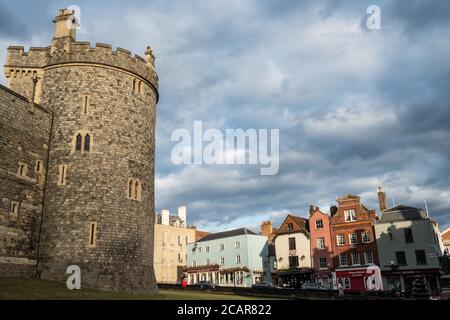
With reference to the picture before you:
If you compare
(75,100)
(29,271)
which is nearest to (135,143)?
(75,100)

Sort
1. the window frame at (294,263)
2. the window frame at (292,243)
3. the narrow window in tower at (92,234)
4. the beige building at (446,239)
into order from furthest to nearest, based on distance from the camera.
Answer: the beige building at (446,239)
the window frame at (292,243)
the window frame at (294,263)
the narrow window in tower at (92,234)

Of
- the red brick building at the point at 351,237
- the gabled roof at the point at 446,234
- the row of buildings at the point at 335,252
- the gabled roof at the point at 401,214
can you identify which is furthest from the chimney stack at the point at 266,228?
the gabled roof at the point at 446,234

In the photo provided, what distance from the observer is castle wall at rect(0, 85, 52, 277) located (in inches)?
920

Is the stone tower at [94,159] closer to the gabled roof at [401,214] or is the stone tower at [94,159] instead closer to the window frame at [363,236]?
the window frame at [363,236]

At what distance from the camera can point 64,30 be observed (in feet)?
96.2

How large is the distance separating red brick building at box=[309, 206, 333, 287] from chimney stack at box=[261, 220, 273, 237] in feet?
40.4

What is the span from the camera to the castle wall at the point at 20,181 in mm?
23359

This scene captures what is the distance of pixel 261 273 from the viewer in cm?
6131

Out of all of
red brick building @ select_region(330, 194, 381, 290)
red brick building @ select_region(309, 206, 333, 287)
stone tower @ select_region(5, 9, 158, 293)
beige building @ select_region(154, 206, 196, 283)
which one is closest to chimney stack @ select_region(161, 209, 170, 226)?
beige building @ select_region(154, 206, 196, 283)

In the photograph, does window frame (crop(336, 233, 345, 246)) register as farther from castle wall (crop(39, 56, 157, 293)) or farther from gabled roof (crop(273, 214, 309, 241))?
castle wall (crop(39, 56, 157, 293))

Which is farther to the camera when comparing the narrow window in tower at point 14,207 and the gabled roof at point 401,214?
the gabled roof at point 401,214
